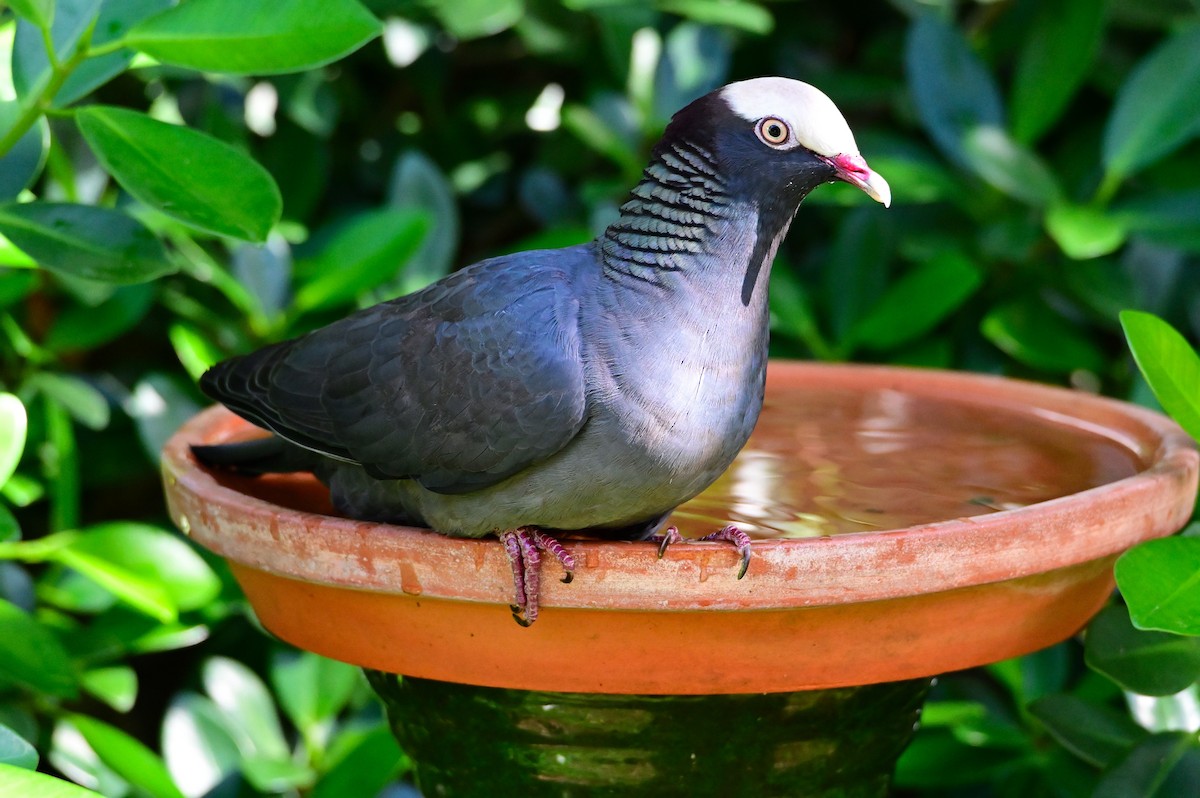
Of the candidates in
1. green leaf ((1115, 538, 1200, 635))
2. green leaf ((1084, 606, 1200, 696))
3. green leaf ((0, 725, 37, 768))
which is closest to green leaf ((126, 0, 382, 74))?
green leaf ((0, 725, 37, 768))

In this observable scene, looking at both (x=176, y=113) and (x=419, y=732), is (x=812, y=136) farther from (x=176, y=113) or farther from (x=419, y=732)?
(x=176, y=113)

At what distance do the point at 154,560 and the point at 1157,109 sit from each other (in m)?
1.78

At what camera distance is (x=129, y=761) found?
78.3 inches

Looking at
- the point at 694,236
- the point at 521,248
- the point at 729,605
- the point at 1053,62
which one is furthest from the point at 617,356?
the point at 1053,62

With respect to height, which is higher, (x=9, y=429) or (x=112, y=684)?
(x=9, y=429)

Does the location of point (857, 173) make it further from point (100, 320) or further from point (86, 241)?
point (100, 320)

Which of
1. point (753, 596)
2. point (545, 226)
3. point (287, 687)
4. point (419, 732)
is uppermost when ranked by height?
point (753, 596)

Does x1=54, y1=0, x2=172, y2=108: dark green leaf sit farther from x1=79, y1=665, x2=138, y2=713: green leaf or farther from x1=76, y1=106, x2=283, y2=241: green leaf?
x1=79, y1=665, x2=138, y2=713: green leaf

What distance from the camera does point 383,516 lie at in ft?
5.13

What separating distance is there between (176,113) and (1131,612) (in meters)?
1.96

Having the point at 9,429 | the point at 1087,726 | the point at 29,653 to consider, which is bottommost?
the point at 1087,726

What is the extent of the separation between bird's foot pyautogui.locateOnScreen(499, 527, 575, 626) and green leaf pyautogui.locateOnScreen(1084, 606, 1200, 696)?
2.27 ft

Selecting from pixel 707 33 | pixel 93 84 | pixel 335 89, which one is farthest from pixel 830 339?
pixel 93 84

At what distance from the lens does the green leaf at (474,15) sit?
2.33 meters
